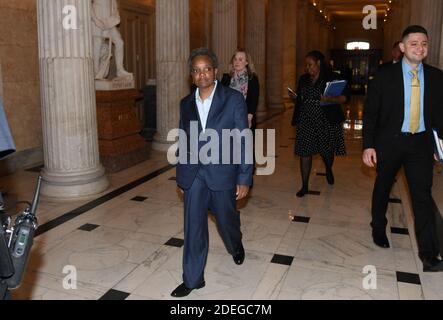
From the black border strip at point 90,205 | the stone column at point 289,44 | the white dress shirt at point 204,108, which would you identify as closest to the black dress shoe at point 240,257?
the white dress shirt at point 204,108

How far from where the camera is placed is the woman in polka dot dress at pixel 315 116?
5.37 meters

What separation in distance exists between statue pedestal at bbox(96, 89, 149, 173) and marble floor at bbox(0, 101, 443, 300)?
77cm

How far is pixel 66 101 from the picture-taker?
5434mm

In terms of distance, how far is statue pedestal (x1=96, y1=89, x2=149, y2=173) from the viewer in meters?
7.07

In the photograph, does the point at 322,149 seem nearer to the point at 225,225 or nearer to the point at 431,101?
the point at 431,101

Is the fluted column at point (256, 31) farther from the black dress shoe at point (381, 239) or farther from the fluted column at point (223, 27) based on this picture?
the black dress shoe at point (381, 239)

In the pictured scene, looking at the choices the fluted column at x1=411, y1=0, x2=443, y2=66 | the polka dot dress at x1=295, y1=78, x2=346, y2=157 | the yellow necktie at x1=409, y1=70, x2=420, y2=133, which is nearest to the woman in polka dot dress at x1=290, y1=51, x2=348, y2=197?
the polka dot dress at x1=295, y1=78, x2=346, y2=157

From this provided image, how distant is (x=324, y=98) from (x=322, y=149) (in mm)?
641

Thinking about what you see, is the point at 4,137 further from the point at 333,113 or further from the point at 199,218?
the point at 333,113

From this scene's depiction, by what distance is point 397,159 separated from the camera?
3641 mm

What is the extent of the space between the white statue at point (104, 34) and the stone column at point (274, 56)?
10.1m

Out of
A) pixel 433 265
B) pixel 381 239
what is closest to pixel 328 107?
pixel 381 239

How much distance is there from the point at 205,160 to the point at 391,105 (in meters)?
1.55

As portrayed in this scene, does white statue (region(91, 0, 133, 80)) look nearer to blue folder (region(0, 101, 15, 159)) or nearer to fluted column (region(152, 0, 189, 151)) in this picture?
fluted column (region(152, 0, 189, 151))
